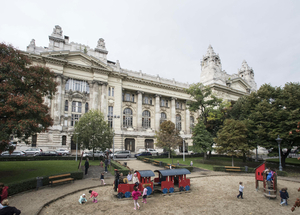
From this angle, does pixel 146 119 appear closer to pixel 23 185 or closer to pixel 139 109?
pixel 139 109

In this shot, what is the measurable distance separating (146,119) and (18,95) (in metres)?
40.7

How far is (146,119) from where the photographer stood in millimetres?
54062

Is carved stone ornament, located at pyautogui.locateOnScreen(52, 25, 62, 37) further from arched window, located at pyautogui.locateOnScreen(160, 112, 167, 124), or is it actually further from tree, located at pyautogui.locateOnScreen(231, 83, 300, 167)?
tree, located at pyautogui.locateOnScreen(231, 83, 300, 167)

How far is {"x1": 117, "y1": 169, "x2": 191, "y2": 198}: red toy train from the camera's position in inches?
504

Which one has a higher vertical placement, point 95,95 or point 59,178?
point 95,95

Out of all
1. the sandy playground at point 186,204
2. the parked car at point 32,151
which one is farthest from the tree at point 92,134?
the sandy playground at point 186,204

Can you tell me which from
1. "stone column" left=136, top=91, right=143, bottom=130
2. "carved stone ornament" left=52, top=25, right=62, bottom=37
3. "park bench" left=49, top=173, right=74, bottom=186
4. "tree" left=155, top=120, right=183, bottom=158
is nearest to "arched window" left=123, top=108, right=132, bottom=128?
"stone column" left=136, top=91, right=143, bottom=130

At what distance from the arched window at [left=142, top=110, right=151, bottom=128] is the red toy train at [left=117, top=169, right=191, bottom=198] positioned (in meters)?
38.3

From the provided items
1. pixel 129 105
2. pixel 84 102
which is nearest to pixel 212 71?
pixel 129 105

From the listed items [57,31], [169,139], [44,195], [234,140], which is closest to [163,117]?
[169,139]

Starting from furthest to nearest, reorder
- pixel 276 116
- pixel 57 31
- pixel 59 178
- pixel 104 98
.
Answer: pixel 104 98 < pixel 57 31 < pixel 276 116 < pixel 59 178

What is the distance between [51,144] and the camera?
122ft

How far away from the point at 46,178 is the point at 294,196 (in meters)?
18.6

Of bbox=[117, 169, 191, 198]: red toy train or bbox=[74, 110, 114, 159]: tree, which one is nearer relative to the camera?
bbox=[117, 169, 191, 198]: red toy train
